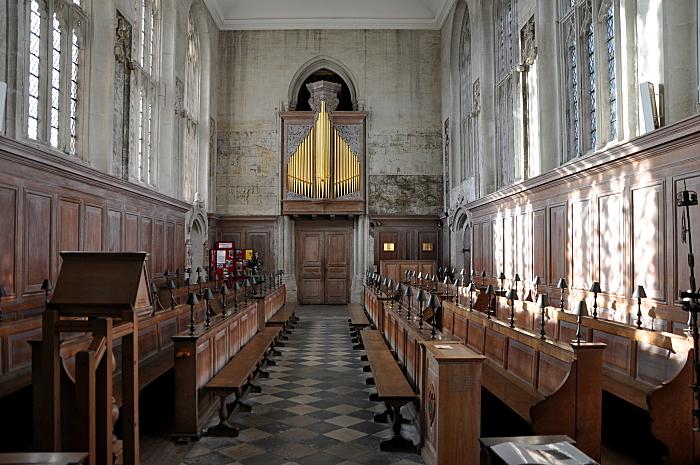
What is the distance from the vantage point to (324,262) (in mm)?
22406

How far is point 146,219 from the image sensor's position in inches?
550

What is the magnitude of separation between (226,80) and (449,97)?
847 centimetres

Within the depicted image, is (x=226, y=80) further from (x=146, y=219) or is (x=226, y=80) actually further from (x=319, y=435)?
(x=319, y=435)

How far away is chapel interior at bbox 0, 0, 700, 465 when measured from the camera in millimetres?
4480

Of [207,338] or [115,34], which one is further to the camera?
[115,34]

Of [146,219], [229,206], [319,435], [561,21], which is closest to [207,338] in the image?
[319,435]

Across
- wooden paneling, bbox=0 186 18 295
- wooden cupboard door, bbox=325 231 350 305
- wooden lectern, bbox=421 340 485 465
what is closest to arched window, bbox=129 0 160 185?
wooden paneling, bbox=0 186 18 295

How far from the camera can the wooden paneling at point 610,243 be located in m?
9.17

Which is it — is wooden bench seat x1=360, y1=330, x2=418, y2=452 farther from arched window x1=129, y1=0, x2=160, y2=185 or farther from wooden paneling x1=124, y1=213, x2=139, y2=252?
arched window x1=129, y1=0, x2=160, y2=185

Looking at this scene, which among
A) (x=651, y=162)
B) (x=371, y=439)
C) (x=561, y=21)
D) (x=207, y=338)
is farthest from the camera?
(x=561, y=21)

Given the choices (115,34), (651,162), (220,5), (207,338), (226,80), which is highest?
(220,5)

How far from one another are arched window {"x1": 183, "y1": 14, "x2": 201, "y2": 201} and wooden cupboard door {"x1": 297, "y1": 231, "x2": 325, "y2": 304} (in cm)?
478

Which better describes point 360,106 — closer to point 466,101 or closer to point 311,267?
point 466,101

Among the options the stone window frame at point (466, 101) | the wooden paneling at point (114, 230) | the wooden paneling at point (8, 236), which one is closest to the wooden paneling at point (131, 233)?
the wooden paneling at point (114, 230)
